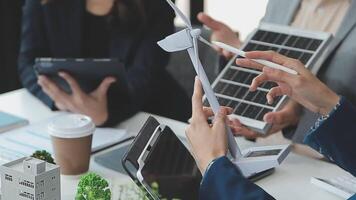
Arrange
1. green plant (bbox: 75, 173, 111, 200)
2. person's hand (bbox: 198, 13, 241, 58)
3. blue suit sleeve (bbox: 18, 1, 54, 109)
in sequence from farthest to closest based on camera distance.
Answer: blue suit sleeve (bbox: 18, 1, 54, 109) < person's hand (bbox: 198, 13, 241, 58) < green plant (bbox: 75, 173, 111, 200)

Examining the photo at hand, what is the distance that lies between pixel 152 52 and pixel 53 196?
0.93 metres

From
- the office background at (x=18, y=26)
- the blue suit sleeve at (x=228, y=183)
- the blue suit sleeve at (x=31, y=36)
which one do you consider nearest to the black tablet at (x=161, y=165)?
the blue suit sleeve at (x=228, y=183)

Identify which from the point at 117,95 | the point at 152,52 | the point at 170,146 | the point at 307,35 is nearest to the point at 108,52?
the point at 152,52

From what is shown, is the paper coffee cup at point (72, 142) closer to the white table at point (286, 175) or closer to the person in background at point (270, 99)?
the white table at point (286, 175)

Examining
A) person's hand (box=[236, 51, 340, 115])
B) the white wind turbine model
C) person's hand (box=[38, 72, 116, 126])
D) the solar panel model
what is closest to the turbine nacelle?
the white wind turbine model

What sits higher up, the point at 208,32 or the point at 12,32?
the point at 208,32

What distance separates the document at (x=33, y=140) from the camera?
1395 mm

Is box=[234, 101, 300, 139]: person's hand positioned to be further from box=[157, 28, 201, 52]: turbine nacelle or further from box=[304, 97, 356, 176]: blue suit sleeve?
box=[157, 28, 201, 52]: turbine nacelle

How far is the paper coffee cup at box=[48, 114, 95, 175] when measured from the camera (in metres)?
1.26

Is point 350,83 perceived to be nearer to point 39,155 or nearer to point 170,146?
point 170,146

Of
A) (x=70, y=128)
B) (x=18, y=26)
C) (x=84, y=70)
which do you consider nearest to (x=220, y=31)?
(x=84, y=70)

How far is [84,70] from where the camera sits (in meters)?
1.56

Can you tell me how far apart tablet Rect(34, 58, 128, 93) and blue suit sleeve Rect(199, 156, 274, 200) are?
1.82 feet

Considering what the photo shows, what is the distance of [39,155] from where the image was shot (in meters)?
1.15
